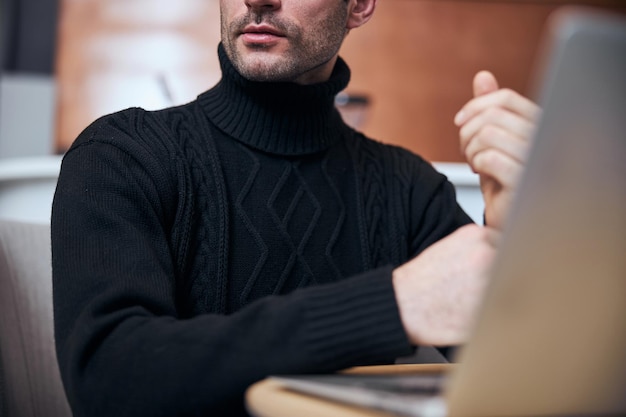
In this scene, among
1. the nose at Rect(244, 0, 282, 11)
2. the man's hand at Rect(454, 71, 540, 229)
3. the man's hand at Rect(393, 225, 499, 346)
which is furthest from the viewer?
the nose at Rect(244, 0, 282, 11)

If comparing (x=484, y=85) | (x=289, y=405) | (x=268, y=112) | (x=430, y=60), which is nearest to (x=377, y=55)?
(x=430, y=60)

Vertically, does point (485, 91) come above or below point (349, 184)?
above

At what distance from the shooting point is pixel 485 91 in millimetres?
784

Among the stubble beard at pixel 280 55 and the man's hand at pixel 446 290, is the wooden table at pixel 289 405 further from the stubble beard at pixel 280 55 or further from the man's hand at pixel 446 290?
the stubble beard at pixel 280 55

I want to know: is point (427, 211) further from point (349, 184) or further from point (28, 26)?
point (28, 26)

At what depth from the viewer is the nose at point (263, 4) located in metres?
1.07

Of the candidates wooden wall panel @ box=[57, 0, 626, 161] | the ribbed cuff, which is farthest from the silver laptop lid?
wooden wall panel @ box=[57, 0, 626, 161]

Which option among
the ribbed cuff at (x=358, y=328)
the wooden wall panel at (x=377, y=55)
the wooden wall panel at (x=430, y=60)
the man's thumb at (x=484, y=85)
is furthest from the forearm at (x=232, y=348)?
the wooden wall panel at (x=430, y=60)

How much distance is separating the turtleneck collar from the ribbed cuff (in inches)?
20.7

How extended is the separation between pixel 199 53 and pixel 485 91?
2.96 meters

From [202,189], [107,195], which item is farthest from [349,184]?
[107,195]

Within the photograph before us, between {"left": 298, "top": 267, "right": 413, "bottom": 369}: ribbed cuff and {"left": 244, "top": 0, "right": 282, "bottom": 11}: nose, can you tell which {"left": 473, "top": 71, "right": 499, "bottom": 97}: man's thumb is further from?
{"left": 244, "top": 0, "right": 282, "bottom": 11}: nose

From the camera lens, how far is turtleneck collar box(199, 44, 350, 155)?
113cm

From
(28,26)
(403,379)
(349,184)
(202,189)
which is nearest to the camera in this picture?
(403,379)
